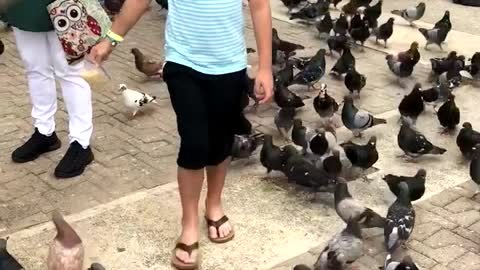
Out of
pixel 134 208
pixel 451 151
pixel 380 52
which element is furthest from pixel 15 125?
pixel 380 52

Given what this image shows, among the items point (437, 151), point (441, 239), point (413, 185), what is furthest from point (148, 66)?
point (441, 239)

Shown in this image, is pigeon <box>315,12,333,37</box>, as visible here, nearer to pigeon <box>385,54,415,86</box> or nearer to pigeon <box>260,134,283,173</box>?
pigeon <box>385,54,415,86</box>

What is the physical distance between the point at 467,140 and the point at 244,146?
1.64m

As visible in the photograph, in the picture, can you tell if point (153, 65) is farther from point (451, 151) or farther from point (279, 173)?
point (451, 151)

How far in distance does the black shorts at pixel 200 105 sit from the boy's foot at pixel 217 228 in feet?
1.86

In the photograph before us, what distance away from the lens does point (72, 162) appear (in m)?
5.27

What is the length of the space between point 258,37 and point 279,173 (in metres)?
1.67

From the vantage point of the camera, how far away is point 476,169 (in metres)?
4.98

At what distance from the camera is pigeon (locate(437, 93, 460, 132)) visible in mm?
6012

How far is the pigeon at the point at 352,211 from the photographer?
4445mm

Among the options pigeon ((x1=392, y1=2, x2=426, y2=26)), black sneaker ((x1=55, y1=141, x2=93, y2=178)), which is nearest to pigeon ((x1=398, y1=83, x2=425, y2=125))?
black sneaker ((x1=55, y1=141, x2=93, y2=178))

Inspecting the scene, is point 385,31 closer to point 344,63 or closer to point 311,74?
point 344,63

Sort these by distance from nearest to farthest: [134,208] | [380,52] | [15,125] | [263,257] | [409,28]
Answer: [263,257], [134,208], [15,125], [380,52], [409,28]

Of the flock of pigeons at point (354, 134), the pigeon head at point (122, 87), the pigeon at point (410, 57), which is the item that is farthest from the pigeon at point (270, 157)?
the pigeon at point (410, 57)
